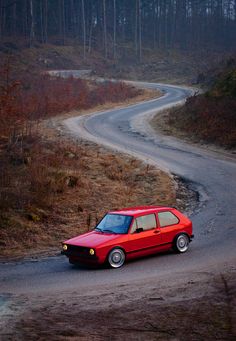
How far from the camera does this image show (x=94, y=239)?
538 inches

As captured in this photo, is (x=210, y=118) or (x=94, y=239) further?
(x=210, y=118)

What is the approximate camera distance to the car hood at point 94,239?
1337 cm

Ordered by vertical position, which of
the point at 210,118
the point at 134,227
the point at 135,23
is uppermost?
the point at 135,23

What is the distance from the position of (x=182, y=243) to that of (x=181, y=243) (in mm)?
37

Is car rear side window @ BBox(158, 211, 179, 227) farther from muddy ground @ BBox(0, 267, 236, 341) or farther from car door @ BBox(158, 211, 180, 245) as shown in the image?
muddy ground @ BBox(0, 267, 236, 341)

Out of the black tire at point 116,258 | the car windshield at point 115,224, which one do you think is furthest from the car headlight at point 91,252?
the car windshield at point 115,224

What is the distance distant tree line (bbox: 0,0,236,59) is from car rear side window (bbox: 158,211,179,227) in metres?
75.4

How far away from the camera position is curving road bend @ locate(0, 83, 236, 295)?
12391 millimetres

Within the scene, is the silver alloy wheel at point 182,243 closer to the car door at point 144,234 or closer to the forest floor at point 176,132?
the car door at point 144,234

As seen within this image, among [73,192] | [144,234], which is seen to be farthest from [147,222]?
[73,192]

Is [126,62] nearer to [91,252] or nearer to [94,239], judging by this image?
[94,239]

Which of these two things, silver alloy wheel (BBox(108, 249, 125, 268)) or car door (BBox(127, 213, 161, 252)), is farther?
car door (BBox(127, 213, 161, 252))

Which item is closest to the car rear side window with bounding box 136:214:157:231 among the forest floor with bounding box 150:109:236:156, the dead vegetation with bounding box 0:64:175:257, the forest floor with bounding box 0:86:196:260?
the forest floor with bounding box 0:86:196:260

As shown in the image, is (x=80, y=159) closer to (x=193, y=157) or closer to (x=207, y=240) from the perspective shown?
(x=193, y=157)
